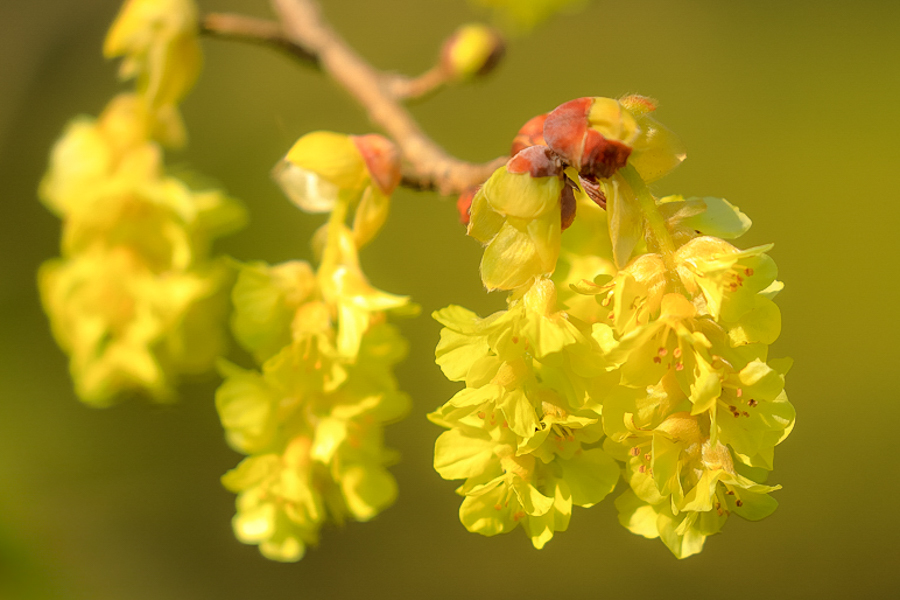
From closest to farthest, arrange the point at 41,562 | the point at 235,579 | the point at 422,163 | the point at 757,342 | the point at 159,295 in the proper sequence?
the point at 757,342
the point at 422,163
the point at 159,295
the point at 41,562
the point at 235,579

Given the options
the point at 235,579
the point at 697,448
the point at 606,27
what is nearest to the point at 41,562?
the point at 235,579

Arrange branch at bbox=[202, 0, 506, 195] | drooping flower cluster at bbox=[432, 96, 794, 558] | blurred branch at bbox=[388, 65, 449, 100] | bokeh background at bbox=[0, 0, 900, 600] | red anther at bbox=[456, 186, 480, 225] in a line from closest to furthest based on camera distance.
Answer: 1. drooping flower cluster at bbox=[432, 96, 794, 558]
2. red anther at bbox=[456, 186, 480, 225]
3. branch at bbox=[202, 0, 506, 195]
4. blurred branch at bbox=[388, 65, 449, 100]
5. bokeh background at bbox=[0, 0, 900, 600]

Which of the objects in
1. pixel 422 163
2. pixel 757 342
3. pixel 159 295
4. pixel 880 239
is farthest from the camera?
pixel 880 239

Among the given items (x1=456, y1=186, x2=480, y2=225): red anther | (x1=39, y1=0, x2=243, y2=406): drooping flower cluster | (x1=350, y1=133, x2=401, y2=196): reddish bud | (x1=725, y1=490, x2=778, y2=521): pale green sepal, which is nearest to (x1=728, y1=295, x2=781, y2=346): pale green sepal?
(x1=725, y1=490, x2=778, y2=521): pale green sepal

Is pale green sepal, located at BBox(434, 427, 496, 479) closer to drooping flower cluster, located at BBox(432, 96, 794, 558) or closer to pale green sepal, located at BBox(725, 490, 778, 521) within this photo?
drooping flower cluster, located at BBox(432, 96, 794, 558)

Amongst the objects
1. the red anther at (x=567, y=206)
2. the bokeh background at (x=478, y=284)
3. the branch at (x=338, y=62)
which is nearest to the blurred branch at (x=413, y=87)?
the branch at (x=338, y=62)

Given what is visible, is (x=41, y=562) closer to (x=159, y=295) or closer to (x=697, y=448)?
(x=159, y=295)

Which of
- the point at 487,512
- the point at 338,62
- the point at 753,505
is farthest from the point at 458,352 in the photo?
the point at 338,62
